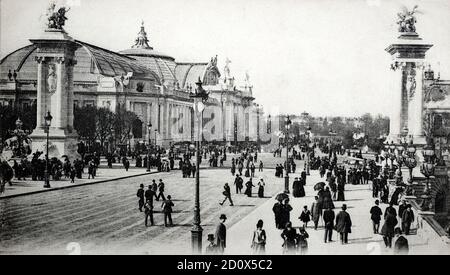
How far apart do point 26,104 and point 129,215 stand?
4102cm

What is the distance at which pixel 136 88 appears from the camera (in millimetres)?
72312

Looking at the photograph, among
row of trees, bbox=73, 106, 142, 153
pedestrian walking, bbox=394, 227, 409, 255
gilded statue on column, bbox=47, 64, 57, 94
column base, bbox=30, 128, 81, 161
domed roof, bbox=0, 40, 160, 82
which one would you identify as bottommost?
pedestrian walking, bbox=394, 227, 409, 255

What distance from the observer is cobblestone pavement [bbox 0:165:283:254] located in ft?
51.0

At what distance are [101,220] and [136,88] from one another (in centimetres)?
5401

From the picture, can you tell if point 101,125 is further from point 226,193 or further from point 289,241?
Answer: point 289,241

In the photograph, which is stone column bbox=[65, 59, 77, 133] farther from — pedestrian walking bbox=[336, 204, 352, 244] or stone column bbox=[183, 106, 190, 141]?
pedestrian walking bbox=[336, 204, 352, 244]

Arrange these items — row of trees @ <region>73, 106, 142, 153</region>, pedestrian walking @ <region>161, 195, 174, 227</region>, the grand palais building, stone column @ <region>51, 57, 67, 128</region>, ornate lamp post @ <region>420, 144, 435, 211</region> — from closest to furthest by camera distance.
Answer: pedestrian walking @ <region>161, 195, 174, 227</region> < ornate lamp post @ <region>420, 144, 435, 211</region> < stone column @ <region>51, 57, 67, 128</region> < row of trees @ <region>73, 106, 142, 153</region> < the grand palais building

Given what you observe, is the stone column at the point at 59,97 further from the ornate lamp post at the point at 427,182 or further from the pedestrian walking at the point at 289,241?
the pedestrian walking at the point at 289,241

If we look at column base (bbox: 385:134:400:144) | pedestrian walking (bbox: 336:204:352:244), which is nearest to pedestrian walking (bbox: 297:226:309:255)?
pedestrian walking (bbox: 336:204:352:244)

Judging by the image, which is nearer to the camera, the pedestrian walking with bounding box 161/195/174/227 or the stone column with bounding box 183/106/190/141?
the pedestrian walking with bounding box 161/195/174/227

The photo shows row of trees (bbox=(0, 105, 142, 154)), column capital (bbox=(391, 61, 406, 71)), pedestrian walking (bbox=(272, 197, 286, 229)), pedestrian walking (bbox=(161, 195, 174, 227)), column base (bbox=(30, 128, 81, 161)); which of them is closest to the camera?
pedestrian walking (bbox=(272, 197, 286, 229))

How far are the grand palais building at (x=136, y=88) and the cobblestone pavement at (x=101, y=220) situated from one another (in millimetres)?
31468

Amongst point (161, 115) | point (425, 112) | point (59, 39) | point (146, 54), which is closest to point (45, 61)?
point (59, 39)

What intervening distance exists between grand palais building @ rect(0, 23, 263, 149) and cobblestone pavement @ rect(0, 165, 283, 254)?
31468 millimetres
